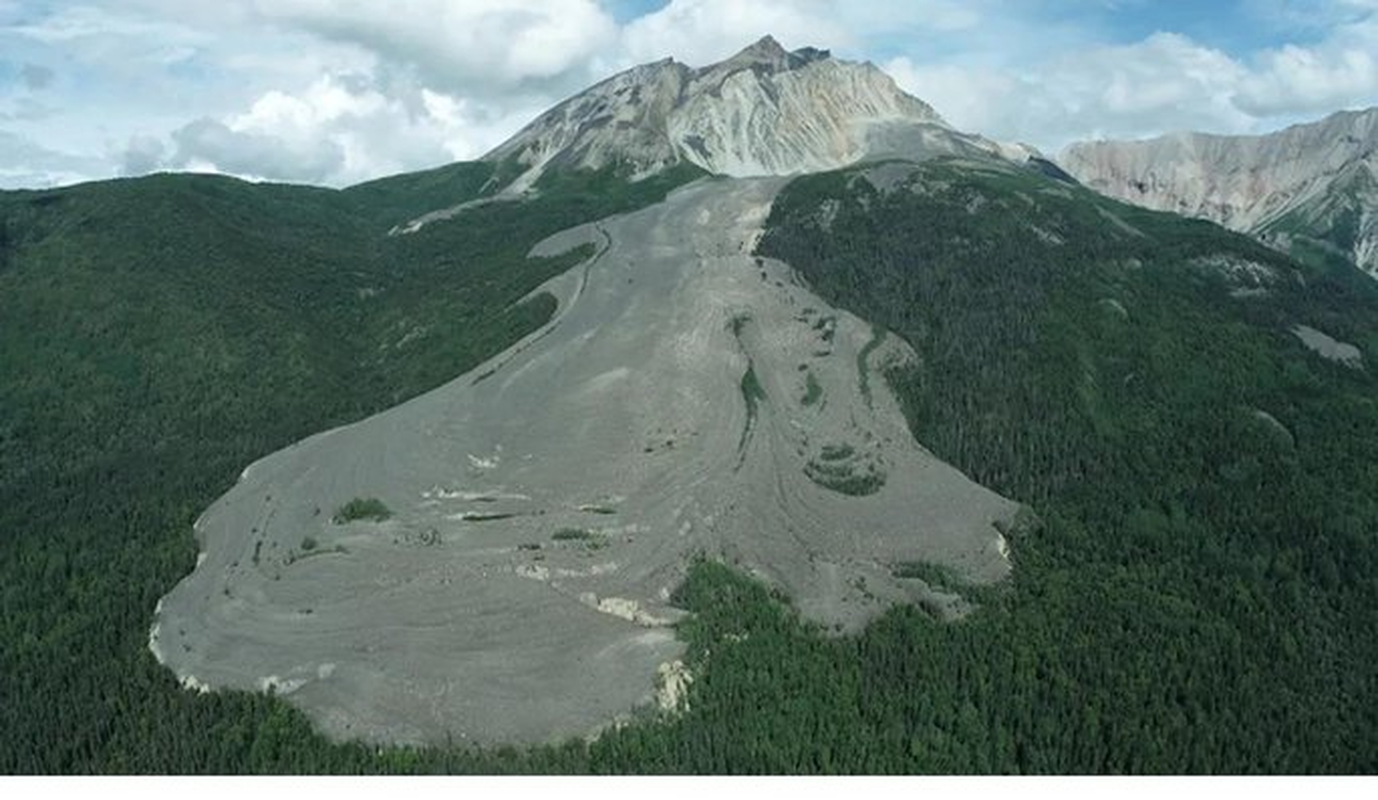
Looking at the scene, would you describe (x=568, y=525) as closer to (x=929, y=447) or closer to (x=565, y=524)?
(x=565, y=524)

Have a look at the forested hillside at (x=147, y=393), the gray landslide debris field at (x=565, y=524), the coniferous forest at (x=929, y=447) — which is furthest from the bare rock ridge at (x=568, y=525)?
the forested hillside at (x=147, y=393)

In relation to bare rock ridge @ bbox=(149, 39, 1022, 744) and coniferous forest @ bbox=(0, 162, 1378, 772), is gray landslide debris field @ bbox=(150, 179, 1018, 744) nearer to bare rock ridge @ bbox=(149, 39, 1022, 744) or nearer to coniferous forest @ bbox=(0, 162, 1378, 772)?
bare rock ridge @ bbox=(149, 39, 1022, 744)

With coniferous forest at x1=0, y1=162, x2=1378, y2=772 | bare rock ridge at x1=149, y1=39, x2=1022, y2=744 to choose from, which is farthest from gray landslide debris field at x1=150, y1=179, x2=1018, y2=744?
coniferous forest at x1=0, y1=162, x2=1378, y2=772

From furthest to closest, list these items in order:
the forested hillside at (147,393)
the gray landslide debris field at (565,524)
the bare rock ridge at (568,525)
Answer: the forested hillside at (147,393) → the gray landslide debris field at (565,524) → the bare rock ridge at (568,525)

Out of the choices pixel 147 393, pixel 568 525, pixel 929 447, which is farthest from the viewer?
pixel 147 393

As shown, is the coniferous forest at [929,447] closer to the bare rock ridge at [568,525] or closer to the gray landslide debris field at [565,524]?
the bare rock ridge at [568,525]

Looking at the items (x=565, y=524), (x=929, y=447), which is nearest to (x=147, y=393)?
(x=565, y=524)

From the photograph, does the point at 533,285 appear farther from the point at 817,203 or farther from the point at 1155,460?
the point at 1155,460
